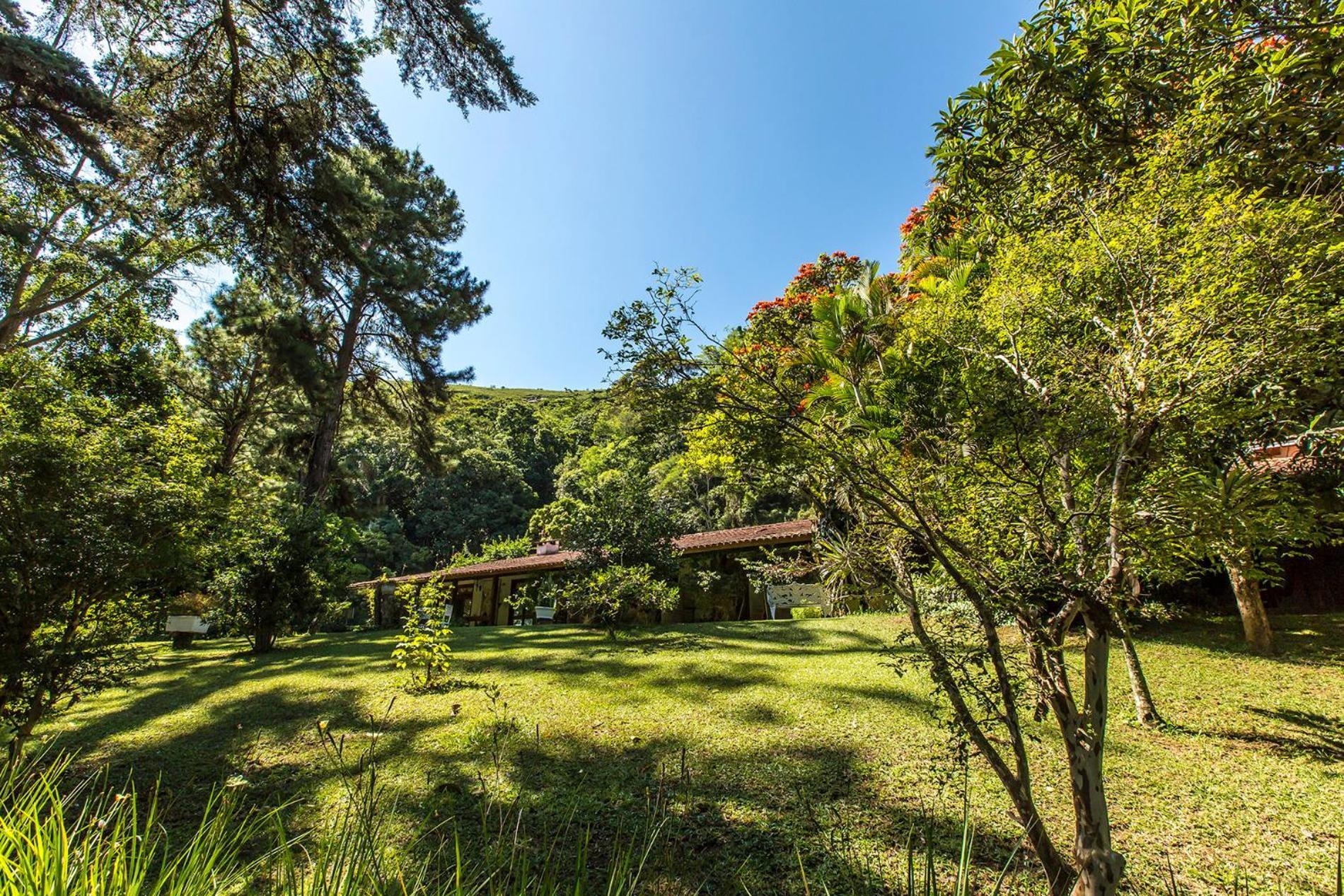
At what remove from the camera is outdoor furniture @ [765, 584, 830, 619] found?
14.7m

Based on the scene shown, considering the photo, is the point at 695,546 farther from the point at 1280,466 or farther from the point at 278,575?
the point at 1280,466

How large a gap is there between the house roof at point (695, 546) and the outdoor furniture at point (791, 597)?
129cm

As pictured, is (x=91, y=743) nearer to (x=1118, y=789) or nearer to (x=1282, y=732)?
(x=1118, y=789)

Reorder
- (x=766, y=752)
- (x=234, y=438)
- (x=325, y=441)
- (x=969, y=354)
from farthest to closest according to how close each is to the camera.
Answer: (x=234, y=438) → (x=325, y=441) → (x=766, y=752) → (x=969, y=354)

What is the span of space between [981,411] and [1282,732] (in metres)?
5.74

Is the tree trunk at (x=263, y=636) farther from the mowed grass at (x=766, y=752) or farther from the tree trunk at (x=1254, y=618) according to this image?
the tree trunk at (x=1254, y=618)

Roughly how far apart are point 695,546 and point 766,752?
35.1ft

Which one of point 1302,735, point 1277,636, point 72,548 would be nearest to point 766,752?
point 1302,735

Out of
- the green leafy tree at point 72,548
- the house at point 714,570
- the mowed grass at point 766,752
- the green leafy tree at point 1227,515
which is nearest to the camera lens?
the green leafy tree at point 1227,515

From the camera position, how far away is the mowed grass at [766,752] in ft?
12.0

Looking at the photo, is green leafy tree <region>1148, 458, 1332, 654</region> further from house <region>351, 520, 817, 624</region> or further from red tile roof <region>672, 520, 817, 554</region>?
red tile roof <region>672, 520, 817, 554</region>

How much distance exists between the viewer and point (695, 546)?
1591 centimetres

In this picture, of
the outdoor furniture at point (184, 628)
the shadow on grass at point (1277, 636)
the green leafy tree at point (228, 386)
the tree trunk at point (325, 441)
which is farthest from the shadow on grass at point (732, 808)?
the green leafy tree at point (228, 386)

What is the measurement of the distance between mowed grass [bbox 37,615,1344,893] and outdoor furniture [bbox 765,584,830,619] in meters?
5.27
